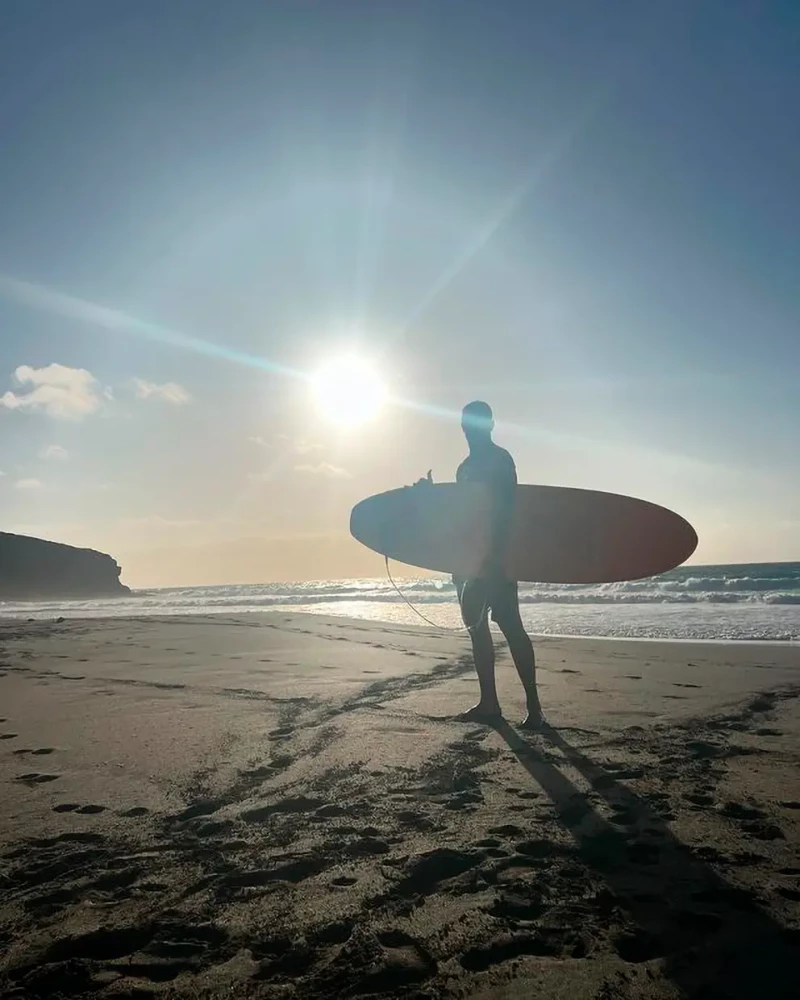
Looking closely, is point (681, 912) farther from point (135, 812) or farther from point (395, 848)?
point (135, 812)

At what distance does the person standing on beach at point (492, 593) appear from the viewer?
4.57 m

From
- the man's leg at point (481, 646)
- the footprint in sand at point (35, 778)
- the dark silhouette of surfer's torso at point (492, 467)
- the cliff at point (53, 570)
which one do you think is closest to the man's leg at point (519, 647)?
the man's leg at point (481, 646)

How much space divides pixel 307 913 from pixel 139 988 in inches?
19.8

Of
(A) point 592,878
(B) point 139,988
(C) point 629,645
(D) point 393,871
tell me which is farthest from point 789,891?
(C) point 629,645

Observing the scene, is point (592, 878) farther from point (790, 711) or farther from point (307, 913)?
point (790, 711)

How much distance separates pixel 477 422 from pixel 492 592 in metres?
1.24

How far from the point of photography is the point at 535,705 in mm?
4477

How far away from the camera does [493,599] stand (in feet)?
15.3

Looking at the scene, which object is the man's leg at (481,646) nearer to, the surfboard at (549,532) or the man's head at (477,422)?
the surfboard at (549,532)

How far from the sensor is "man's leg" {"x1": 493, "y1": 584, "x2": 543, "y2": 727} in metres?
4.48

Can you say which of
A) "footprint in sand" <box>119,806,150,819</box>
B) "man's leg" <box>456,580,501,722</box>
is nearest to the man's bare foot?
"man's leg" <box>456,580,501,722</box>

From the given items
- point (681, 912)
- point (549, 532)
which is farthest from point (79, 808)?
point (549, 532)

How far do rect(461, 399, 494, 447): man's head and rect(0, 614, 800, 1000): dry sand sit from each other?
2025 millimetres

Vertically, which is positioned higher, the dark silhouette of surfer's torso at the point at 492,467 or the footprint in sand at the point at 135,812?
the dark silhouette of surfer's torso at the point at 492,467
